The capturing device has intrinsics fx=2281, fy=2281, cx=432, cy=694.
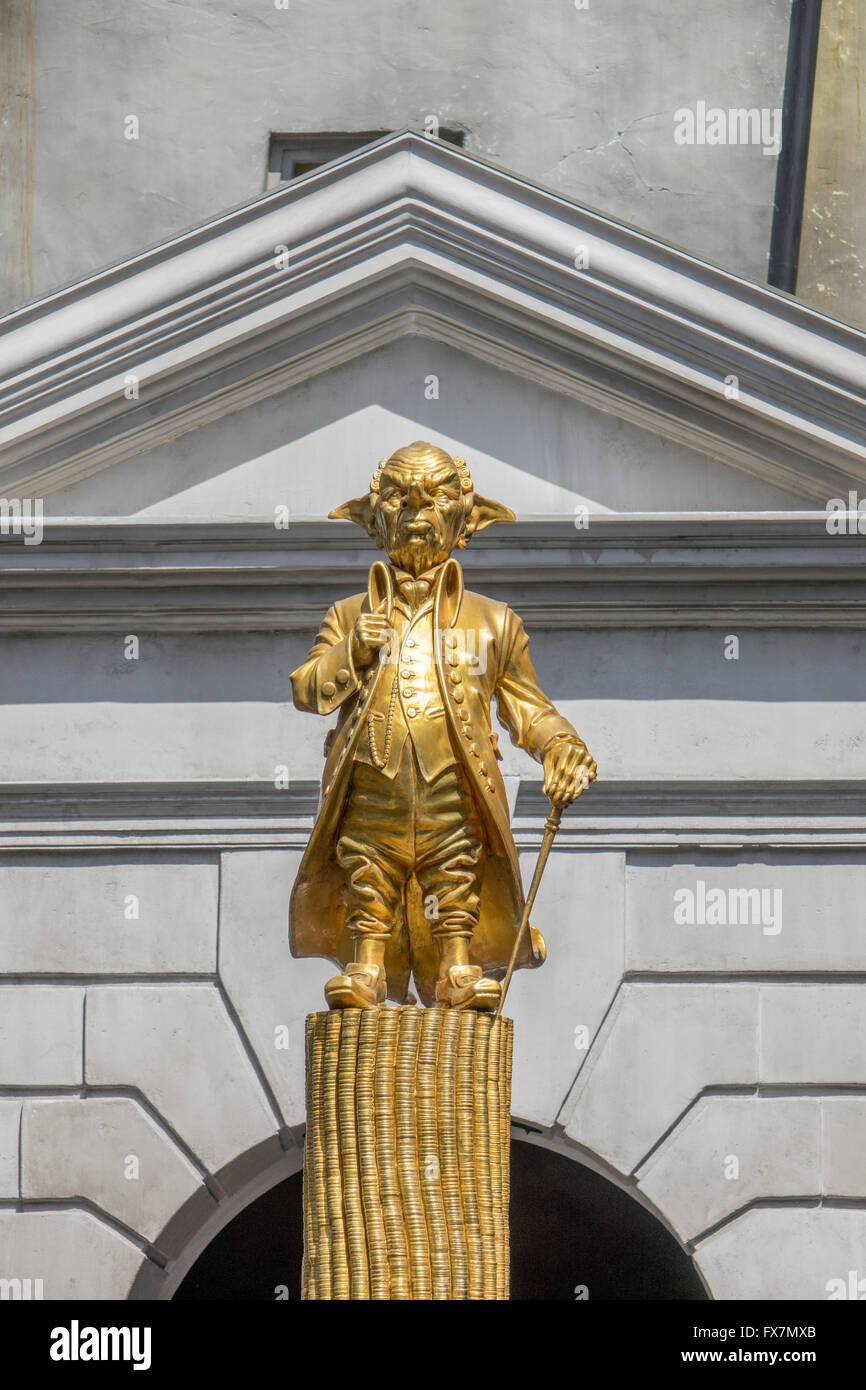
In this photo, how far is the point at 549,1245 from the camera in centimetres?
1345

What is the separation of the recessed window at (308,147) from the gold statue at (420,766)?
747 cm

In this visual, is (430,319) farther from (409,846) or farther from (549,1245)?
(549,1245)

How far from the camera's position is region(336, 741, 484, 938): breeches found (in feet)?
21.6

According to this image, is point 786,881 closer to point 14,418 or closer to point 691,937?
point 691,937

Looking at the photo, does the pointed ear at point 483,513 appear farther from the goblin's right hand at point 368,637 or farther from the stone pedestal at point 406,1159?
the stone pedestal at point 406,1159

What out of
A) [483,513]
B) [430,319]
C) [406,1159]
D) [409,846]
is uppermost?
[430,319]

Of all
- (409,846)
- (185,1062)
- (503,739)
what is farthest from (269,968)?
(409,846)

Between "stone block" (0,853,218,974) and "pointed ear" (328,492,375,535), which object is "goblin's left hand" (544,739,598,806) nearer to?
"pointed ear" (328,492,375,535)

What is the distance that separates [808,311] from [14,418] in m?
3.69

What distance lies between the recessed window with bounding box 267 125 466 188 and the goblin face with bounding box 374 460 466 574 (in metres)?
7.58

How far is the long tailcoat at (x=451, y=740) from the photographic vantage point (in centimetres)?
664

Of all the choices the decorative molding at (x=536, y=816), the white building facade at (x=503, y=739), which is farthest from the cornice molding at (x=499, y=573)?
the decorative molding at (x=536, y=816)

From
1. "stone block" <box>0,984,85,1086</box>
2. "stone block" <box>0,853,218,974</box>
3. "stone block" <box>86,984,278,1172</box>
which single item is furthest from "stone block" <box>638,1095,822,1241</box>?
"stone block" <box>0,984,85,1086</box>

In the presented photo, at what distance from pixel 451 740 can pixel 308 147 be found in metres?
8.30
